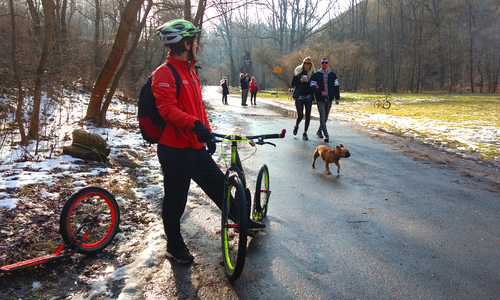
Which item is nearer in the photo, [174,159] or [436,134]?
[174,159]

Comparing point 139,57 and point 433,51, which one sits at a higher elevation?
point 433,51

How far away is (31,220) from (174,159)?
197 cm

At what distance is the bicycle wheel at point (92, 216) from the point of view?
11.1 feet

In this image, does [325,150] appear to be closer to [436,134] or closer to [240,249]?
[240,249]

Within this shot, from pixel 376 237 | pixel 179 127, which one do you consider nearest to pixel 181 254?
pixel 179 127

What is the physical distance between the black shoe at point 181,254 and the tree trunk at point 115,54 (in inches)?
291

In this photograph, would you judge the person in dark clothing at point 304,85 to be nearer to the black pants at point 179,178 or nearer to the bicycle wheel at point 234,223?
the black pants at point 179,178

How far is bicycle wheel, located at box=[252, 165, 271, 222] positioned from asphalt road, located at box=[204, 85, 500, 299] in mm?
207

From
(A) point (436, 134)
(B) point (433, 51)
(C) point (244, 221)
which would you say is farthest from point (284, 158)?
(B) point (433, 51)

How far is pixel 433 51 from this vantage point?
48.6 meters

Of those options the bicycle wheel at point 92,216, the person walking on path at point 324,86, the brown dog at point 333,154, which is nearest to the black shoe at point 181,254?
the bicycle wheel at point 92,216

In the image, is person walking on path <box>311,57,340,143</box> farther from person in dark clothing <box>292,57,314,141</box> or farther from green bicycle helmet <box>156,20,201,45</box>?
green bicycle helmet <box>156,20,201,45</box>

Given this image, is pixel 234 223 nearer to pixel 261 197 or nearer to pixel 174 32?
pixel 261 197

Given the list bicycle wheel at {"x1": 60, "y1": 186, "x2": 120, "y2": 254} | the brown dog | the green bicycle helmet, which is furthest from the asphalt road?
the green bicycle helmet
